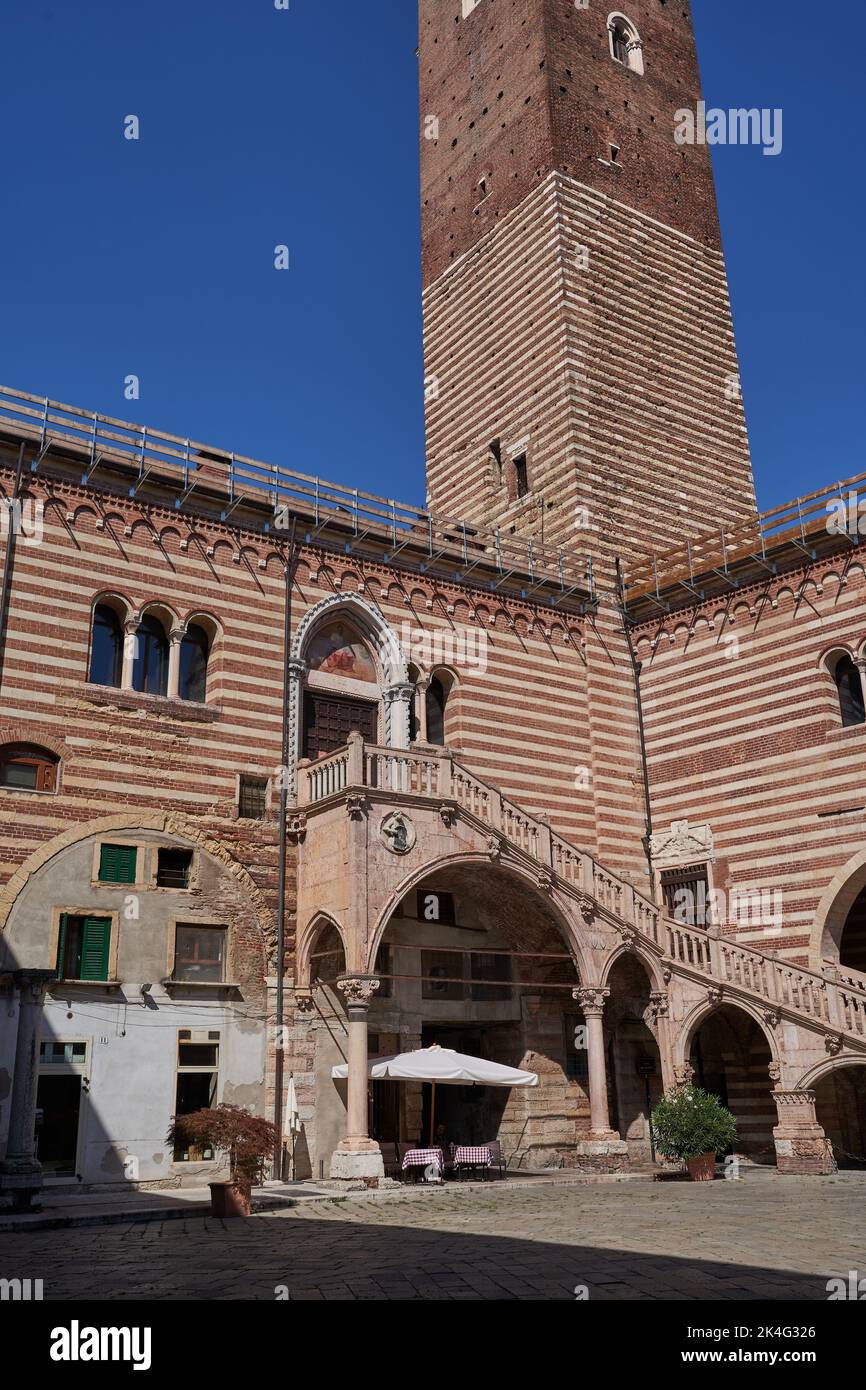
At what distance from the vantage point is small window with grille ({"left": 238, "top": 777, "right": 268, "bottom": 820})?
20.4 meters

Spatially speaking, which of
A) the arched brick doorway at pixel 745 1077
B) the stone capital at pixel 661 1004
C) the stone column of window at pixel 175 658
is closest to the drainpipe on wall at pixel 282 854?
the stone column of window at pixel 175 658

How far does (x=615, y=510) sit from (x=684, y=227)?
10.7 meters

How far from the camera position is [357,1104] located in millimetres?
17906

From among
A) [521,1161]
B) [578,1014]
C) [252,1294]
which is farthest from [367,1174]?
[252,1294]

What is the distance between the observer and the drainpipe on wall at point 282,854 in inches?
750

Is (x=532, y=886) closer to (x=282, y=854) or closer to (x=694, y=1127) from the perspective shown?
(x=282, y=854)

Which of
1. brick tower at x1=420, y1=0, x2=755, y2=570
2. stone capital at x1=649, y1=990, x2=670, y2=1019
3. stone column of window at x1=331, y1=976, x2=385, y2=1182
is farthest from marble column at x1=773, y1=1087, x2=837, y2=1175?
brick tower at x1=420, y1=0, x2=755, y2=570

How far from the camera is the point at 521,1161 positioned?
22172 mm

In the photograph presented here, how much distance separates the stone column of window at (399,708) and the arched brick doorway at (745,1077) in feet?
26.9

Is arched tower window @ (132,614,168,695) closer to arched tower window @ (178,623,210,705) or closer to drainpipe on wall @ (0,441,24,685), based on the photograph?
arched tower window @ (178,623,210,705)

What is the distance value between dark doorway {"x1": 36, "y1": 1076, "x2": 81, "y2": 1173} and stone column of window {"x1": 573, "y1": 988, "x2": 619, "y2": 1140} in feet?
29.0

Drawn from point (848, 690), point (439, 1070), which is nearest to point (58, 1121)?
point (439, 1070)

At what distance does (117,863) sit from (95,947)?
136cm
